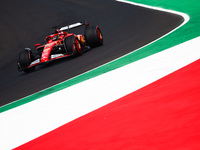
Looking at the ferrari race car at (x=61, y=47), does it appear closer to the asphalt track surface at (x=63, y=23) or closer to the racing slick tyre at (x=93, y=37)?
the racing slick tyre at (x=93, y=37)

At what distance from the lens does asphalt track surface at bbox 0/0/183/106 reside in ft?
28.1

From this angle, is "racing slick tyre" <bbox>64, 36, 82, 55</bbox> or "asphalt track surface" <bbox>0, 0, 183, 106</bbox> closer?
"asphalt track surface" <bbox>0, 0, 183, 106</bbox>

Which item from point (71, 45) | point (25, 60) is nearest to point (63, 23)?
point (25, 60)

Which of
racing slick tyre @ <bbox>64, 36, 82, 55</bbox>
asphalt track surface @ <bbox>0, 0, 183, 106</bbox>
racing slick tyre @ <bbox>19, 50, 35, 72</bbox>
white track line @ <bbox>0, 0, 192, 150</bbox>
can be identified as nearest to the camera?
white track line @ <bbox>0, 0, 192, 150</bbox>

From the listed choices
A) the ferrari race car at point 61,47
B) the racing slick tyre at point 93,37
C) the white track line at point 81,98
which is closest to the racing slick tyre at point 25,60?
the ferrari race car at point 61,47

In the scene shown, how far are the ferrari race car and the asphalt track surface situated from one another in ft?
0.84

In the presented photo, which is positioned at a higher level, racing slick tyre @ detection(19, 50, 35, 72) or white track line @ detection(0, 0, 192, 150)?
white track line @ detection(0, 0, 192, 150)

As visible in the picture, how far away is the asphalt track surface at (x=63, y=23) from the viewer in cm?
857

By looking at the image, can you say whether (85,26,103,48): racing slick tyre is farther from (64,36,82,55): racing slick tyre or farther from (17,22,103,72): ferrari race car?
(64,36,82,55): racing slick tyre

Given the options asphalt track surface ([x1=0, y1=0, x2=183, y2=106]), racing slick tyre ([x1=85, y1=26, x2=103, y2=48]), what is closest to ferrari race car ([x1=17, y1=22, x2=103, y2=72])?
racing slick tyre ([x1=85, y1=26, x2=103, y2=48])

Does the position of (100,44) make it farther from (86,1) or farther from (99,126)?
(86,1)

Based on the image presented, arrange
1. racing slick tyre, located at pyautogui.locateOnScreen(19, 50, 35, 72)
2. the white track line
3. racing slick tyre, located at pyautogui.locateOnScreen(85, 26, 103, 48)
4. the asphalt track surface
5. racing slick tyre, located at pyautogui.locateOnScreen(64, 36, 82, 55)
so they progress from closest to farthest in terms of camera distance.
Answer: the white track line
the asphalt track surface
racing slick tyre, located at pyautogui.locateOnScreen(64, 36, 82, 55)
racing slick tyre, located at pyautogui.locateOnScreen(19, 50, 35, 72)
racing slick tyre, located at pyautogui.locateOnScreen(85, 26, 103, 48)

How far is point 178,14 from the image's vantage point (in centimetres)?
1287

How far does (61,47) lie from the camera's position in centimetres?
1101
